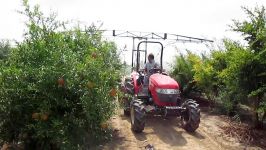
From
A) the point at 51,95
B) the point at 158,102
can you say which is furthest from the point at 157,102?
the point at 51,95

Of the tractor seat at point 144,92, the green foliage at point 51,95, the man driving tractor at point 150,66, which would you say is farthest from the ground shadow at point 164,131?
the green foliage at point 51,95

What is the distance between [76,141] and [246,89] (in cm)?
529

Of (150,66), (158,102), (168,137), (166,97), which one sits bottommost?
(168,137)

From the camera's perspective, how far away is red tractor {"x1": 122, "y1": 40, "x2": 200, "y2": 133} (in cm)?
908

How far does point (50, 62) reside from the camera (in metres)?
6.94

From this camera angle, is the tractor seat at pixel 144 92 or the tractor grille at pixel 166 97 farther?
the tractor seat at pixel 144 92

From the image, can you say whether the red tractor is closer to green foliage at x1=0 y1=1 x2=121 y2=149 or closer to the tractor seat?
the tractor seat

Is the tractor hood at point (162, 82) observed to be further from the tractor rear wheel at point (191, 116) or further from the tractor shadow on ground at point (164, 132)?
the tractor shadow on ground at point (164, 132)

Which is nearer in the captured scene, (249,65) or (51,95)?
(51,95)

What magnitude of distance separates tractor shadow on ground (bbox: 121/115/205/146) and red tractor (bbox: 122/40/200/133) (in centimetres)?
21

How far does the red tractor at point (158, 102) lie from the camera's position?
9078 millimetres

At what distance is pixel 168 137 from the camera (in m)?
9.15

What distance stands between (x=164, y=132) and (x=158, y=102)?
0.79 m

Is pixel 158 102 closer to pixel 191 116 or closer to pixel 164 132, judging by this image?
pixel 164 132
